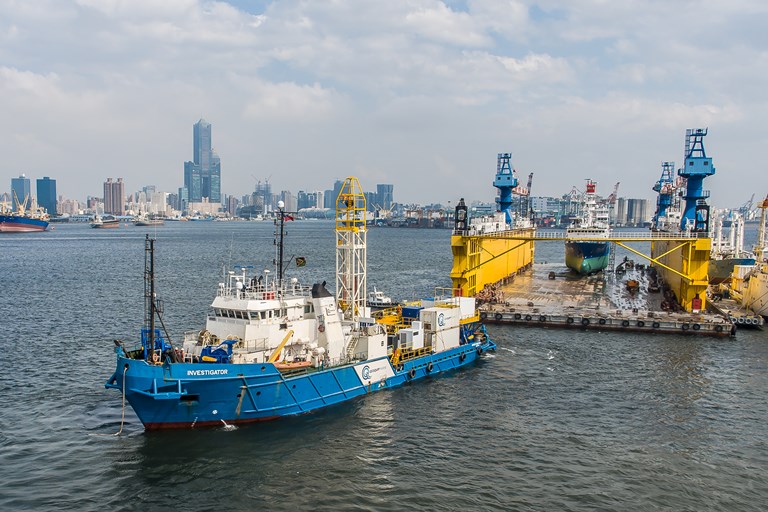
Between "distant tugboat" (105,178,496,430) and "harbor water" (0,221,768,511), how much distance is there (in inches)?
37.0

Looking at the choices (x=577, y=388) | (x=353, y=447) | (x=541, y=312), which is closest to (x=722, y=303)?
(x=541, y=312)

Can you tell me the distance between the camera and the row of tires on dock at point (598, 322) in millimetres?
46281

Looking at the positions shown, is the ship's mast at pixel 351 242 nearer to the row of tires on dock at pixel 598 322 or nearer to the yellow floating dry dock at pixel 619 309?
the yellow floating dry dock at pixel 619 309

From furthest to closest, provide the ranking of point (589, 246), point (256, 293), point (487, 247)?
point (589, 246) < point (487, 247) < point (256, 293)

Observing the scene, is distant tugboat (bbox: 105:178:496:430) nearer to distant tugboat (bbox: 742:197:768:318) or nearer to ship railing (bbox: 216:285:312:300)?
ship railing (bbox: 216:285:312:300)

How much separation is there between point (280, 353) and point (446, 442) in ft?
28.5

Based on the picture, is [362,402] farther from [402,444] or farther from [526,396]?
[526,396]

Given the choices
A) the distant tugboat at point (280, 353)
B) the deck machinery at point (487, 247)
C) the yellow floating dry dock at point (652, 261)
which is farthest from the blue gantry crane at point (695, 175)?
the distant tugboat at point (280, 353)

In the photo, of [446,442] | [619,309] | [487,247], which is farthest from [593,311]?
[446,442]

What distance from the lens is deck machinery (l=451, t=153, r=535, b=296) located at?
5344 cm

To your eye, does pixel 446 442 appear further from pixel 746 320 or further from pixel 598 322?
pixel 746 320

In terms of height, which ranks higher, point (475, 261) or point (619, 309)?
point (475, 261)

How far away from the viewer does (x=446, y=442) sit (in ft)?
83.7

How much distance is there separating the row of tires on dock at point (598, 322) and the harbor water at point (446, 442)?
444 cm
